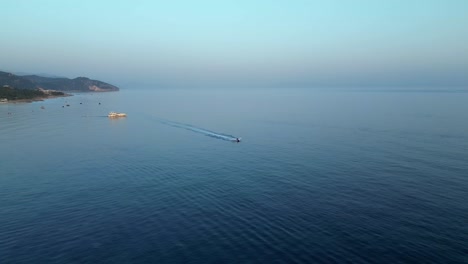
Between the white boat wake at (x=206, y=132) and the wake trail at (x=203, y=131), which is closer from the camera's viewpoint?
the white boat wake at (x=206, y=132)

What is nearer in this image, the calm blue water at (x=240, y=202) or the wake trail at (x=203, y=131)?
the calm blue water at (x=240, y=202)

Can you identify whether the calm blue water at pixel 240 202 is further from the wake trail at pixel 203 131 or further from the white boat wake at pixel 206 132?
the wake trail at pixel 203 131

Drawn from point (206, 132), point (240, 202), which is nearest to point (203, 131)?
point (206, 132)

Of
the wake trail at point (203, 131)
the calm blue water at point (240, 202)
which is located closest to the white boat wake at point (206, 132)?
the wake trail at point (203, 131)

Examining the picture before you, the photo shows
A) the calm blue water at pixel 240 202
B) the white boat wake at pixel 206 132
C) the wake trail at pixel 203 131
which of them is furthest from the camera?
the wake trail at pixel 203 131

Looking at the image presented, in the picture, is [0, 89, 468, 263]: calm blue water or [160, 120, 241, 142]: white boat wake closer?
[0, 89, 468, 263]: calm blue water

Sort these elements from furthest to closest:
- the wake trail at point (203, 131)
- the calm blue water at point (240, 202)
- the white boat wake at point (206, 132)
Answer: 1. the wake trail at point (203, 131)
2. the white boat wake at point (206, 132)
3. the calm blue water at point (240, 202)

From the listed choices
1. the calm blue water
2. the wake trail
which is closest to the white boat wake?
the wake trail

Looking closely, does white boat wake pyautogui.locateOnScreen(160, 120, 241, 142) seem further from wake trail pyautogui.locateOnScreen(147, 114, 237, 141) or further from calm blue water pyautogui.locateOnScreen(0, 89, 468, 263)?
calm blue water pyautogui.locateOnScreen(0, 89, 468, 263)

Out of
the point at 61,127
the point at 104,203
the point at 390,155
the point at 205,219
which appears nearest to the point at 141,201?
the point at 104,203
